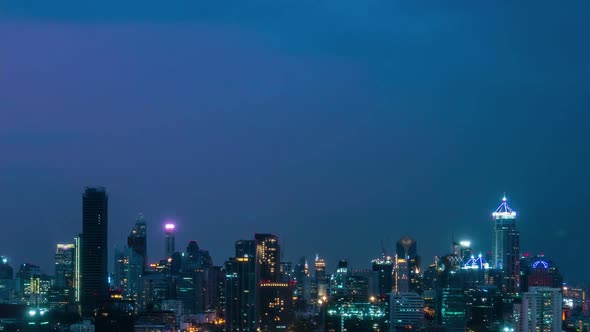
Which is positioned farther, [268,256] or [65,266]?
[65,266]

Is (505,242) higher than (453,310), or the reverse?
(505,242)

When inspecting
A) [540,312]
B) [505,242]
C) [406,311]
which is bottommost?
[406,311]

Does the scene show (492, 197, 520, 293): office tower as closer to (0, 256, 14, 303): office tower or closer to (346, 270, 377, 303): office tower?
(346, 270, 377, 303): office tower

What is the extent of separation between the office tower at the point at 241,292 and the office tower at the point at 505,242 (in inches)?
286

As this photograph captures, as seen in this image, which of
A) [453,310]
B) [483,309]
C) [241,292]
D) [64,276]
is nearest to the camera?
[453,310]

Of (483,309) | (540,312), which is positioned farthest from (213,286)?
(540,312)

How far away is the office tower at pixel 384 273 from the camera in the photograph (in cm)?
3262

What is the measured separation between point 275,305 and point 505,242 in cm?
735

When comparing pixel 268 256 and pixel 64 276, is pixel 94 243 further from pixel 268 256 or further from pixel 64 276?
pixel 268 256

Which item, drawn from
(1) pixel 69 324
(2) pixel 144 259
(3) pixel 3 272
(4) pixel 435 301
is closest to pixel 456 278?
(4) pixel 435 301

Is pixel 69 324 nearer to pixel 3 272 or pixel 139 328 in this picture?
pixel 139 328

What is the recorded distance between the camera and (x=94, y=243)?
116ft

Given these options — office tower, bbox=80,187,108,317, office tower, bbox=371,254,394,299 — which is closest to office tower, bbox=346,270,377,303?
office tower, bbox=371,254,394,299

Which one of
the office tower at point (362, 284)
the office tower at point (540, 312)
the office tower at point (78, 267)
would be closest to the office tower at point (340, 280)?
the office tower at point (362, 284)
